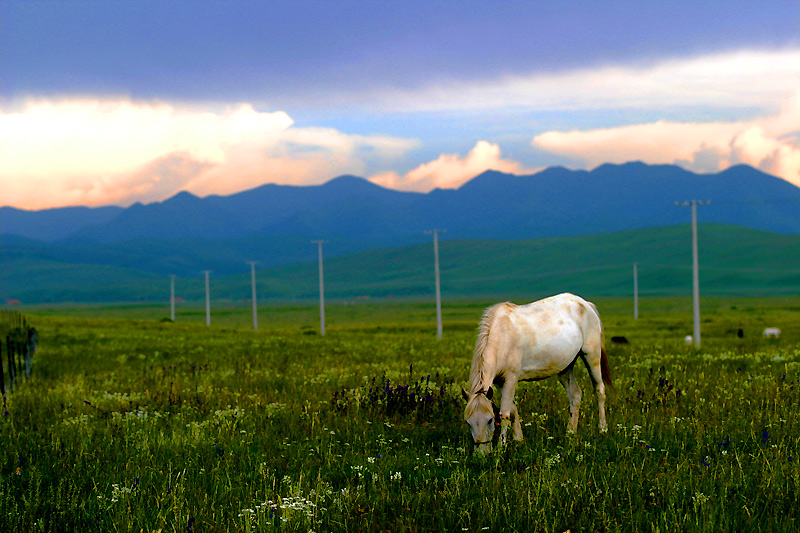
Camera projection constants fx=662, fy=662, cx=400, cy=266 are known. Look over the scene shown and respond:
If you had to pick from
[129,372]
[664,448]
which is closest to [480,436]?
[664,448]

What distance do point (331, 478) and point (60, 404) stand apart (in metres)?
9.00

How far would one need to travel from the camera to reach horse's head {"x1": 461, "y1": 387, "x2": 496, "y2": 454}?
30.0 feet

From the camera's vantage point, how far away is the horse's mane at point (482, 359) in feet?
32.0

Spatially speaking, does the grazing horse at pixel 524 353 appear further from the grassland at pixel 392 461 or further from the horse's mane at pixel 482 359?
the grassland at pixel 392 461

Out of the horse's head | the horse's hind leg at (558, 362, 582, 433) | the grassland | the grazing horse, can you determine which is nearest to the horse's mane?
the grazing horse

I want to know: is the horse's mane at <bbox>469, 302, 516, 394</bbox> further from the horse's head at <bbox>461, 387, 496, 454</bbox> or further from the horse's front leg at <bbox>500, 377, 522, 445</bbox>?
the horse's front leg at <bbox>500, 377, 522, 445</bbox>

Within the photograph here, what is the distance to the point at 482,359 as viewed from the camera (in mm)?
10125

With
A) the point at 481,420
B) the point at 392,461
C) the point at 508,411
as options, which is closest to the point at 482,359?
the point at 508,411

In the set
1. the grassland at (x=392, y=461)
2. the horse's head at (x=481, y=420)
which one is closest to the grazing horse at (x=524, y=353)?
the horse's head at (x=481, y=420)

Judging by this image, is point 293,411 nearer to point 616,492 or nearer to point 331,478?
point 331,478

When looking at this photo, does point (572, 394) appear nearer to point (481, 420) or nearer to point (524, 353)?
point (524, 353)

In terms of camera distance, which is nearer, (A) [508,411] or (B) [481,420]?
(B) [481,420]

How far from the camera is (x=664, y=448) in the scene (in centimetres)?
962

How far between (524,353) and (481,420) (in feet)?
6.29
